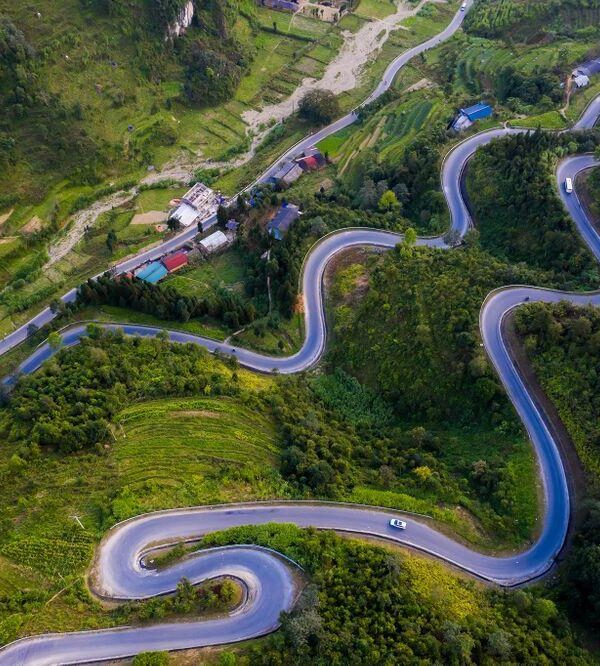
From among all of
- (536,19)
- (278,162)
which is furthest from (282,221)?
(536,19)

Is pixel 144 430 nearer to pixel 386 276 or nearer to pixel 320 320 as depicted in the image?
pixel 320 320

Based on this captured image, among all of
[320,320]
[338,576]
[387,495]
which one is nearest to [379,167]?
[320,320]

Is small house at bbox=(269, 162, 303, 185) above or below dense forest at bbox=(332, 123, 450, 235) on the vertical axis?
above

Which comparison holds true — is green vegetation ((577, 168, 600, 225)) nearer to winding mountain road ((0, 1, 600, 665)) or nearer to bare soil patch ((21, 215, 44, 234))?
winding mountain road ((0, 1, 600, 665))

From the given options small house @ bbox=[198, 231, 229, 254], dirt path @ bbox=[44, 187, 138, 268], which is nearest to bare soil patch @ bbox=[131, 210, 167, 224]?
dirt path @ bbox=[44, 187, 138, 268]

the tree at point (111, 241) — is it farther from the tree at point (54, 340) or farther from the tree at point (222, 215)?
the tree at point (54, 340)

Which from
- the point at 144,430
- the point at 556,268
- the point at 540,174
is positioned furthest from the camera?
the point at 540,174

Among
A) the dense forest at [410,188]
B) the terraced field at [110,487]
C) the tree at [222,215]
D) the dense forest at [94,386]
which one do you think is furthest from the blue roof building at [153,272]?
the dense forest at [410,188]
